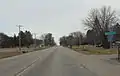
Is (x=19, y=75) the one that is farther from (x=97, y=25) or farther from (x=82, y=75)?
(x=97, y=25)

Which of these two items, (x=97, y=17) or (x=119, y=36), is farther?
(x=97, y=17)

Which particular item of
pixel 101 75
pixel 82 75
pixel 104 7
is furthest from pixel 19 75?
pixel 104 7

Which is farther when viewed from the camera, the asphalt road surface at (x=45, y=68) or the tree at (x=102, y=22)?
the tree at (x=102, y=22)

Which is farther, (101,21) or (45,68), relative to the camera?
(101,21)

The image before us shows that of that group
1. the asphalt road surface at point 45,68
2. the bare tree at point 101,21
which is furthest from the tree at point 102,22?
the asphalt road surface at point 45,68

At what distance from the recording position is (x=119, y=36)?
36.5m

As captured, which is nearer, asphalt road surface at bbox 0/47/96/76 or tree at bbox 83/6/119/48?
asphalt road surface at bbox 0/47/96/76

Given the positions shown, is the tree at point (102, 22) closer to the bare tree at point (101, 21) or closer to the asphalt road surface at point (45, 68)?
the bare tree at point (101, 21)

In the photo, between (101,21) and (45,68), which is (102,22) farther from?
(45,68)

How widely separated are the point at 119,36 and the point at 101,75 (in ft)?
73.7

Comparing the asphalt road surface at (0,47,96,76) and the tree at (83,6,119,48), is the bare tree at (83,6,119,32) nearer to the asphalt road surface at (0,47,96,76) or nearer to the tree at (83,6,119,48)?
the tree at (83,6,119,48)

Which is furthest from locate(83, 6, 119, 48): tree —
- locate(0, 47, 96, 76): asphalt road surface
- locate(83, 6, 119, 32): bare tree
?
locate(0, 47, 96, 76): asphalt road surface

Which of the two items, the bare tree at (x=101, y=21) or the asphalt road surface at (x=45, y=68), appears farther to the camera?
the bare tree at (x=101, y=21)

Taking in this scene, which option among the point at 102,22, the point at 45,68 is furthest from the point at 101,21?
the point at 45,68
